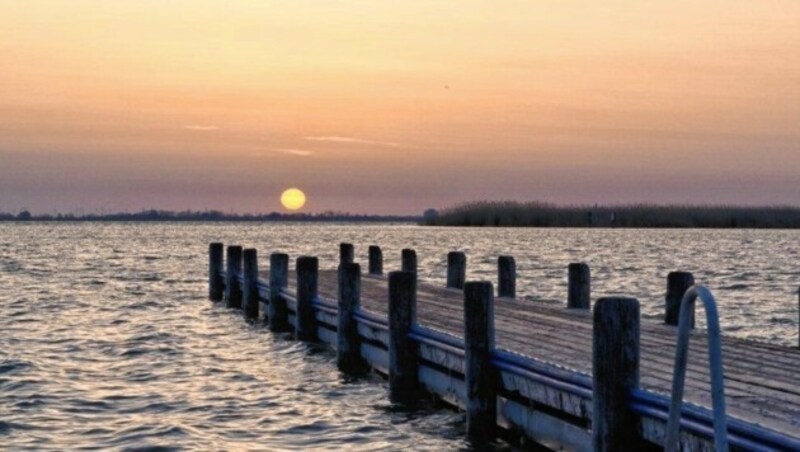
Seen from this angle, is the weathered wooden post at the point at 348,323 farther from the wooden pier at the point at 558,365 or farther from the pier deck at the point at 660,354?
the pier deck at the point at 660,354

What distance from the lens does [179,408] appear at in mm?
14930

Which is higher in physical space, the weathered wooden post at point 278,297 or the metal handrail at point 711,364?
the metal handrail at point 711,364

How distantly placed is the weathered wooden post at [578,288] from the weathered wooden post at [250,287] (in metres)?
9.36

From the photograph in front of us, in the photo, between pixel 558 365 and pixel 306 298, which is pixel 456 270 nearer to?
pixel 306 298

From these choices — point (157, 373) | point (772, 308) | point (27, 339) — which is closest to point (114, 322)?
point (27, 339)

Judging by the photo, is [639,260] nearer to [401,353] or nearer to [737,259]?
[737,259]

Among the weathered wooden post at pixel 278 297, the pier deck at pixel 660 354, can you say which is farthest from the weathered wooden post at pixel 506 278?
the weathered wooden post at pixel 278 297

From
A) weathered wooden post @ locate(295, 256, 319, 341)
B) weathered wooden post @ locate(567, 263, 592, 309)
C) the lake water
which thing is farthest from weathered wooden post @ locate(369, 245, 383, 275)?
weathered wooden post @ locate(567, 263, 592, 309)

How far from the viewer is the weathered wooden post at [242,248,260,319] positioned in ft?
82.9

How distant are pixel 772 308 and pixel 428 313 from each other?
14.8 m

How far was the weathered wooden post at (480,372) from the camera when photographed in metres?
11.6

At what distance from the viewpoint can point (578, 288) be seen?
1792 centimetres

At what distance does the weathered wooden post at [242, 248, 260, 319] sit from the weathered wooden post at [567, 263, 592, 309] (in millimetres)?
9361

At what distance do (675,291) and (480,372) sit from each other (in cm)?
421
